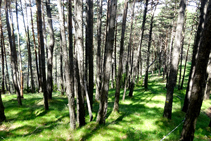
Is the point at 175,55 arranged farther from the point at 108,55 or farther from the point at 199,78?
the point at 108,55

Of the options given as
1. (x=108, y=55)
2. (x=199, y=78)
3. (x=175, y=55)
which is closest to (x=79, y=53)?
(x=108, y=55)

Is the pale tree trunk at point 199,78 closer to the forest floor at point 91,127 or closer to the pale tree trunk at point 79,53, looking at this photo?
the forest floor at point 91,127

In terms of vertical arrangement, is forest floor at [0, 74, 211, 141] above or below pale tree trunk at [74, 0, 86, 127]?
below

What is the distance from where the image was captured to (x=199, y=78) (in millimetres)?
4125

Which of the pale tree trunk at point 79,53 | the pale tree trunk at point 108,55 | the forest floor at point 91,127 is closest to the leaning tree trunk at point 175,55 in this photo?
the forest floor at point 91,127

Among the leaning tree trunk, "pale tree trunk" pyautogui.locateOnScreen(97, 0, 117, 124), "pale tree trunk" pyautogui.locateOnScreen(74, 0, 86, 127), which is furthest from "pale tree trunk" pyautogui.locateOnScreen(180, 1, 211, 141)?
"pale tree trunk" pyautogui.locateOnScreen(74, 0, 86, 127)

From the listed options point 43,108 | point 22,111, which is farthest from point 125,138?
point 22,111

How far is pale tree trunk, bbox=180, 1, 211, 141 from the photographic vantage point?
3.88 meters

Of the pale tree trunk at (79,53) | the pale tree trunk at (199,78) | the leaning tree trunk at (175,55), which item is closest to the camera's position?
the pale tree trunk at (199,78)

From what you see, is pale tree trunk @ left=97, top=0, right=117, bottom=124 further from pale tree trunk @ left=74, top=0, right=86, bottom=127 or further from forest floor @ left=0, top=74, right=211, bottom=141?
pale tree trunk @ left=74, top=0, right=86, bottom=127

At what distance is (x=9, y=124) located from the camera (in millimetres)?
6551

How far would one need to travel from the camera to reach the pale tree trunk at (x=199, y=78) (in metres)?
3.88

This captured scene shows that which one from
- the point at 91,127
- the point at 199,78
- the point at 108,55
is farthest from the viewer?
the point at 91,127

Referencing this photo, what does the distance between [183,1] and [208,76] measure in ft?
28.1
